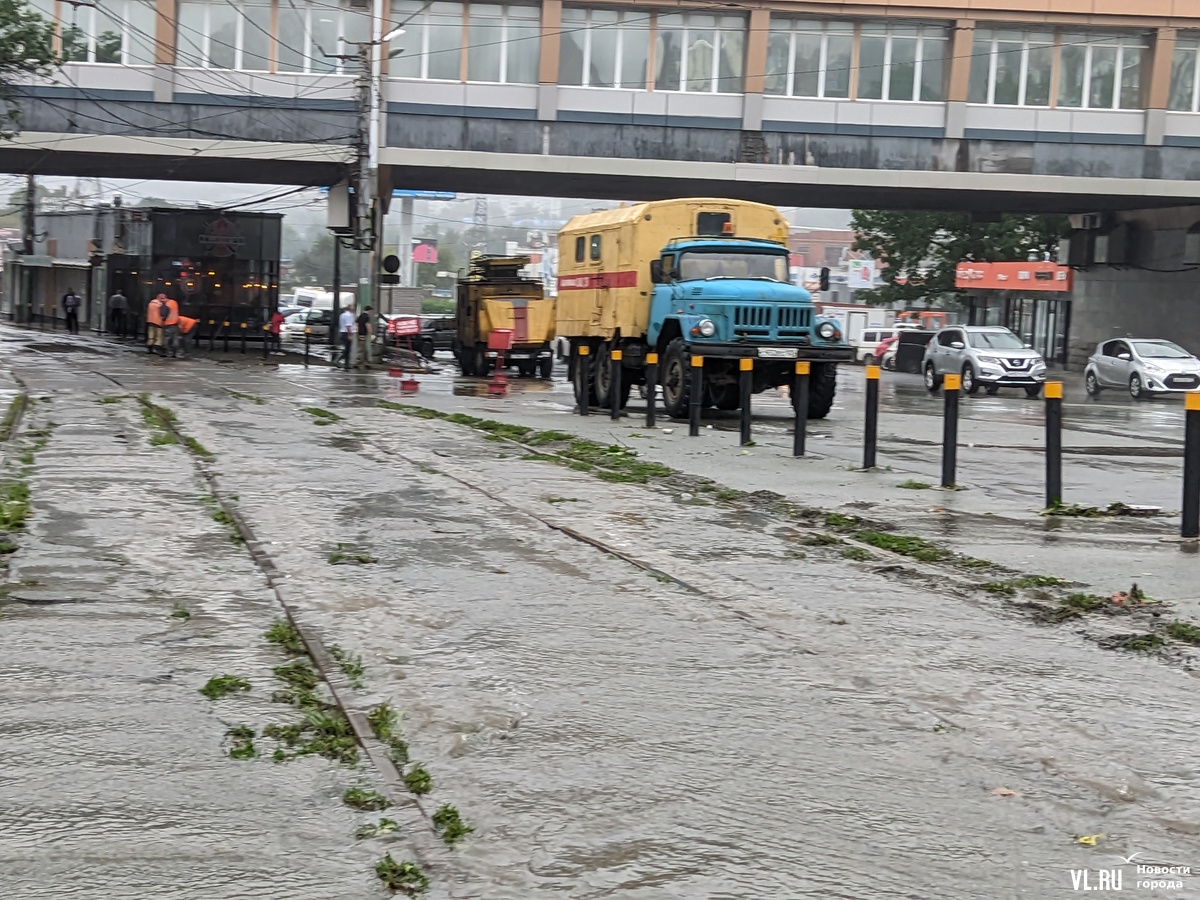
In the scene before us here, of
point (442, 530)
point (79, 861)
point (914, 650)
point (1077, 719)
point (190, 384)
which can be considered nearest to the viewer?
point (79, 861)

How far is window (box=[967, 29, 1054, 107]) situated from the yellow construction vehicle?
1660 cm

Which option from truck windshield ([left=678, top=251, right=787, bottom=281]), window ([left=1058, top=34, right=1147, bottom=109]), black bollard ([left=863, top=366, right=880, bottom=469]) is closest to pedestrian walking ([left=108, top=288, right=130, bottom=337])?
window ([left=1058, top=34, right=1147, bottom=109])

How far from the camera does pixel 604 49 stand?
4834cm

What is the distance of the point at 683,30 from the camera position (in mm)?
48594

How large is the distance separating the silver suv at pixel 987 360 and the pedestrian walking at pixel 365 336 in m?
15.0

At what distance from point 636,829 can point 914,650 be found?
2947mm

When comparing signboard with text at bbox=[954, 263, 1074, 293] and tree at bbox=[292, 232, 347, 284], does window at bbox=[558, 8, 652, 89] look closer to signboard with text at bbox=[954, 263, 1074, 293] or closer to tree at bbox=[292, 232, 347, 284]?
signboard with text at bbox=[954, 263, 1074, 293]

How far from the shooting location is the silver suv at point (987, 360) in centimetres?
3609

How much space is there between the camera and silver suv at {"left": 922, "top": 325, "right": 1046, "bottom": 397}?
1421 inches

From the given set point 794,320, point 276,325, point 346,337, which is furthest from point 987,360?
point 276,325

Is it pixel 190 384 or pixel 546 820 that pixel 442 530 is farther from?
pixel 190 384

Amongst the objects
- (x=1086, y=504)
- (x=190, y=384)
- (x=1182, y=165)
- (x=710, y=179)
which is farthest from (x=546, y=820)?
(x=1182, y=165)

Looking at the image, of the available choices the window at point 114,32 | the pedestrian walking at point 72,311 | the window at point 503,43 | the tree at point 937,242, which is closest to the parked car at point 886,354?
the tree at point 937,242

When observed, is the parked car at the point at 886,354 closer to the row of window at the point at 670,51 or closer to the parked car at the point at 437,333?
the row of window at the point at 670,51
